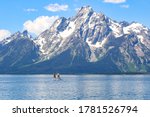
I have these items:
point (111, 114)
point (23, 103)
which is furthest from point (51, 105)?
point (111, 114)

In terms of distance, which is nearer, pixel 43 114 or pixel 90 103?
pixel 43 114

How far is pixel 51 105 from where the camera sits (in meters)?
53.9

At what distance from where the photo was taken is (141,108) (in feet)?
173

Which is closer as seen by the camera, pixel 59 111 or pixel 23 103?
pixel 59 111

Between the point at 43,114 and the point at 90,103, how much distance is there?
802cm

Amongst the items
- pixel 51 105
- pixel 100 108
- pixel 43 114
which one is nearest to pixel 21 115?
pixel 43 114

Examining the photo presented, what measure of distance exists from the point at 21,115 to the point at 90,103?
32.7 ft

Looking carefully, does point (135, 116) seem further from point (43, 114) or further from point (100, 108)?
point (43, 114)

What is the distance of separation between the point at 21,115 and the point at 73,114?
19.5 ft

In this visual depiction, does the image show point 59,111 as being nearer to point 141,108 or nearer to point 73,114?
point 73,114

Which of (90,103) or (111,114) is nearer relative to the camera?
(111,114)

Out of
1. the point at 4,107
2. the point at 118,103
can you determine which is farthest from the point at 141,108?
the point at 4,107

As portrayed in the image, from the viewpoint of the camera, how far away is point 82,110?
163ft

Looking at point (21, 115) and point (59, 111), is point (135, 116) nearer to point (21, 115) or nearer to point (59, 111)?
point (59, 111)
